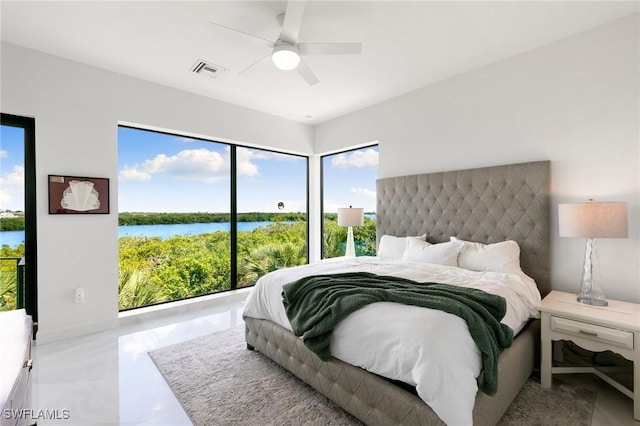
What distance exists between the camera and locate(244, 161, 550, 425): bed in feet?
5.00

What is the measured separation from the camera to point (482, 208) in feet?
10.4

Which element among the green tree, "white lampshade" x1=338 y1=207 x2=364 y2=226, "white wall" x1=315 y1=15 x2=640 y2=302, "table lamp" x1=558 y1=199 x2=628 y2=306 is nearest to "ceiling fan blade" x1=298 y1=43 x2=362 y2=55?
"white wall" x1=315 y1=15 x2=640 y2=302

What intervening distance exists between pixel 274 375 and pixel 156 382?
2.88 ft

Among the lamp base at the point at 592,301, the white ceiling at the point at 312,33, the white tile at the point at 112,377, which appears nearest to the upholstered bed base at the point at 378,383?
the lamp base at the point at 592,301

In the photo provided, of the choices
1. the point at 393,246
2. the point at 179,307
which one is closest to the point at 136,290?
the point at 179,307

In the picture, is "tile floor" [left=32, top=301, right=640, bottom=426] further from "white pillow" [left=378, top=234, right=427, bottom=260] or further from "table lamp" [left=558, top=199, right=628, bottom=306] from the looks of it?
"white pillow" [left=378, top=234, right=427, bottom=260]

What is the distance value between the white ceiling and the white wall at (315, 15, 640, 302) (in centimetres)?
18

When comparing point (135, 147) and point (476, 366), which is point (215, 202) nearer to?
point (135, 147)

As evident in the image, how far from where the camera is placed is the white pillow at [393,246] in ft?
11.8

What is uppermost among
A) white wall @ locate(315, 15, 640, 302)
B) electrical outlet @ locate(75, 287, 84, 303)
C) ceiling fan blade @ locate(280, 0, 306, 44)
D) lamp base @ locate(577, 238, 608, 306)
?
ceiling fan blade @ locate(280, 0, 306, 44)

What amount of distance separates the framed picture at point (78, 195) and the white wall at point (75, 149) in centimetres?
6

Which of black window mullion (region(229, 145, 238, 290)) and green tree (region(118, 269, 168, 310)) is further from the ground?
black window mullion (region(229, 145, 238, 290))

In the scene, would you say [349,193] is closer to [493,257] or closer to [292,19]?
[493,257]

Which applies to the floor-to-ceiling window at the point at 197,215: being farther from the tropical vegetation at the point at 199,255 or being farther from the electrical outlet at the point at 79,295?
the electrical outlet at the point at 79,295
